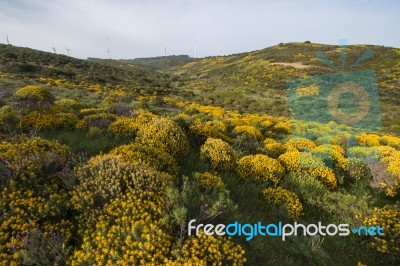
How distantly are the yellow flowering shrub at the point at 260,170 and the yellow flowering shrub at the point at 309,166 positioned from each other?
780mm

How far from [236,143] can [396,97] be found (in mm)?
57348

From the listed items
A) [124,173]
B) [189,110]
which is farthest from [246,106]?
[124,173]

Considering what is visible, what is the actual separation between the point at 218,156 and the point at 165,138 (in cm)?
159

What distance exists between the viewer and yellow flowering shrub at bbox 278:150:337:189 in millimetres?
8692

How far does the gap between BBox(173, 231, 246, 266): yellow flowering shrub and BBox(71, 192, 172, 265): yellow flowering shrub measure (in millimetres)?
→ 258

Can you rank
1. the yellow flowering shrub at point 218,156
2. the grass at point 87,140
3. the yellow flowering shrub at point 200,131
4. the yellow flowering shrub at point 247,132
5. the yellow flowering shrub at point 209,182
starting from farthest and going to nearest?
the yellow flowering shrub at point 247,132
the yellow flowering shrub at point 200,131
the yellow flowering shrub at point 218,156
the grass at point 87,140
the yellow flowering shrub at point 209,182

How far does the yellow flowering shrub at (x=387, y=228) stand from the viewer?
19.1 ft

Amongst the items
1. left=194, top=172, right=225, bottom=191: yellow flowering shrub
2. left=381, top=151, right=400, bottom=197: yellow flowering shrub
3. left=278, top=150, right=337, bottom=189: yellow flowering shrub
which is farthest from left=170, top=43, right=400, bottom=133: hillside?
left=194, top=172, right=225, bottom=191: yellow flowering shrub

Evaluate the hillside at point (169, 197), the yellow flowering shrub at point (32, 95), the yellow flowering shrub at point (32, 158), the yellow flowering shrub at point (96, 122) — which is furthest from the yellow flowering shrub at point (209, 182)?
the yellow flowering shrub at point (32, 95)

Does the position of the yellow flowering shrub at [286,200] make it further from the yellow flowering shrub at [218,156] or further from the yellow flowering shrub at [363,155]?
the yellow flowering shrub at [363,155]

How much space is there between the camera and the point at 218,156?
26.2ft

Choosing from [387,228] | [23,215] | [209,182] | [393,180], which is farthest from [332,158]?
[23,215]

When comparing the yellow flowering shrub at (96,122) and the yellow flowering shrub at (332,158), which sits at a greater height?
the yellow flowering shrub at (96,122)

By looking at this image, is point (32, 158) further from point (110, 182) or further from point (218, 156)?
point (218, 156)
